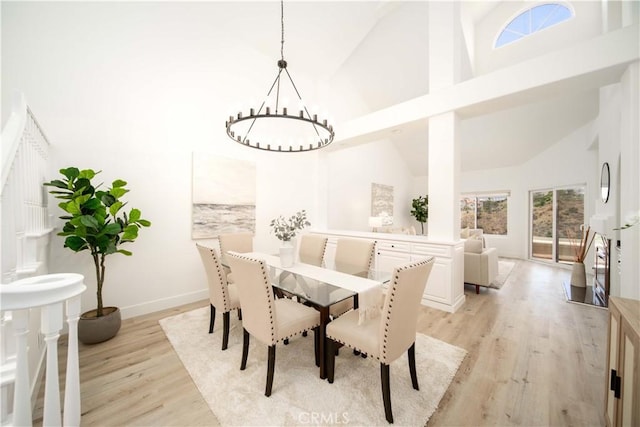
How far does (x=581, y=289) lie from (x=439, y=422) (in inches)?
167

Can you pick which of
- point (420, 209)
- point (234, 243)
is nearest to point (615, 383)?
point (234, 243)

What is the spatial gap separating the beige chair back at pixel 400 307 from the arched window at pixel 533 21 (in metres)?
5.91

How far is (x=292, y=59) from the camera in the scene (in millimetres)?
4508

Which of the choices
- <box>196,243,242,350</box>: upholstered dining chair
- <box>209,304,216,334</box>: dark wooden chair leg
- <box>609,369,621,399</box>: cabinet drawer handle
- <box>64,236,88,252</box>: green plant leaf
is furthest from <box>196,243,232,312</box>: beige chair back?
<box>609,369,621,399</box>: cabinet drawer handle

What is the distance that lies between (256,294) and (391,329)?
93 cm

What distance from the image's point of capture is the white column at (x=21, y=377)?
0.84 metres

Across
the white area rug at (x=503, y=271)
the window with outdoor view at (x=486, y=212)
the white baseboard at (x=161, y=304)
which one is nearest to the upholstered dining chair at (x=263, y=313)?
the white baseboard at (x=161, y=304)

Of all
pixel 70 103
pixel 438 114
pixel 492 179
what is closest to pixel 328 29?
pixel 438 114

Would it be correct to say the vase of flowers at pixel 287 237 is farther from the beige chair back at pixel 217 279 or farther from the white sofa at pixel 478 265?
the white sofa at pixel 478 265

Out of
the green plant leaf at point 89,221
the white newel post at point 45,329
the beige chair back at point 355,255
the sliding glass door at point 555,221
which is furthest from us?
the sliding glass door at point 555,221

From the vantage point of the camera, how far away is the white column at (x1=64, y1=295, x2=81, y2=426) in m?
0.94

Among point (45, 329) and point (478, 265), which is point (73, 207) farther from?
point (478, 265)

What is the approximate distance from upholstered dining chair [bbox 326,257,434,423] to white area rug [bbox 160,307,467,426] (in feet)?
0.42

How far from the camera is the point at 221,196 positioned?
3.71 meters
